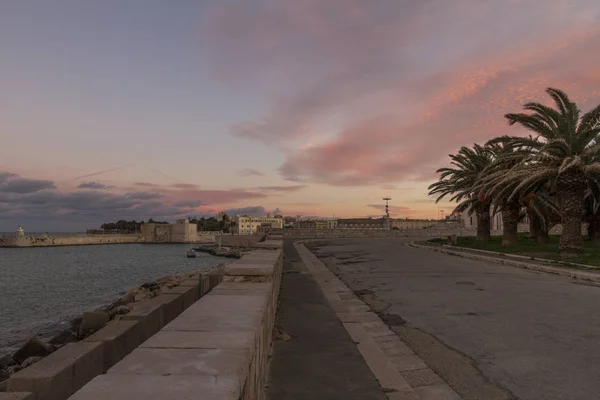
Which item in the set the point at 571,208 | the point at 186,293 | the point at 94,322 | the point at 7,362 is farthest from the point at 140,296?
the point at 571,208

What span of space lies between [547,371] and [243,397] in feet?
16.3

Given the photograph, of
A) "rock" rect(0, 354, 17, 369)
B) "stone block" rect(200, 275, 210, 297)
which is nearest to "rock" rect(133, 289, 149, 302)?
"stone block" rect(200, 275, 210, 297)

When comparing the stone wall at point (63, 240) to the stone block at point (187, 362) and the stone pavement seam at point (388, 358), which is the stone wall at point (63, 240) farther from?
the stone block at point (187, 362)

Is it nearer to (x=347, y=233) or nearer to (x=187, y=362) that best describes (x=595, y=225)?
(x=187, y=362)

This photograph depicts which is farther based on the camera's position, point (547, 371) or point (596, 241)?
point (596, 241)

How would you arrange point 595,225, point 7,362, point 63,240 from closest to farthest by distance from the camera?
point 7,362 < point 595,225 < point 63,240

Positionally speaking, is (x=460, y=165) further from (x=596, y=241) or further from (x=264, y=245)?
(x=264, y=245)

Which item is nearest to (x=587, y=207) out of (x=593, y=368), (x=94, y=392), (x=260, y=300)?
(x=593, y=368)

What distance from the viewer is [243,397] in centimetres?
248

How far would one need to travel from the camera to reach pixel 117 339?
7738mm

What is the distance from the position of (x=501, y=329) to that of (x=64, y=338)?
42.3ft

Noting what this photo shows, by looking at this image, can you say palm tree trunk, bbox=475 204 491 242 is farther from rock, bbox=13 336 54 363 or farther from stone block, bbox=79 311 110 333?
rock, bbox=13 336 54 363

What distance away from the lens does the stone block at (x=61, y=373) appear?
500 cm

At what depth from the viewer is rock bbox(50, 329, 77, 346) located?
13.7 meters
